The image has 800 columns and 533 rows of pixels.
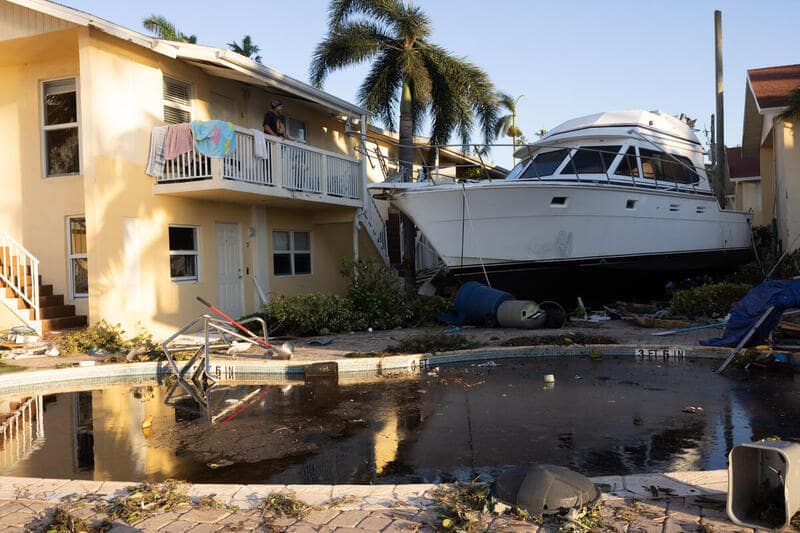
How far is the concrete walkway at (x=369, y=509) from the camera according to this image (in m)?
3.71

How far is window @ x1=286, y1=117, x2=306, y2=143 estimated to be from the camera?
18031 millimetres

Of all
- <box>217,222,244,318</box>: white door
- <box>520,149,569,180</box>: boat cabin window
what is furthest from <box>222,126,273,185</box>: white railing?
<box>520,149,569,180</box>: boat cabin window

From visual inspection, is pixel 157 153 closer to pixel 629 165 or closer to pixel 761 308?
pixel 629 165

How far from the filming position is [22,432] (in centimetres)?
702

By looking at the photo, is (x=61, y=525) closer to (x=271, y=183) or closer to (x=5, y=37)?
(x=271, y=183)

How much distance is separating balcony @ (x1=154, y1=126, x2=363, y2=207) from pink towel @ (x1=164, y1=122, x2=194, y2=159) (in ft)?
0.58

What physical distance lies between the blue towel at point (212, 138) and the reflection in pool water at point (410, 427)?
524 centimetres

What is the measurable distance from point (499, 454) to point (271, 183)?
33.3 ft

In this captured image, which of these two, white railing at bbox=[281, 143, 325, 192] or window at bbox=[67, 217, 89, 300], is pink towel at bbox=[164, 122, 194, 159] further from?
window at bbox=[67, 217, 89, 300]

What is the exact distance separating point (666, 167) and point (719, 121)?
21.6 ft

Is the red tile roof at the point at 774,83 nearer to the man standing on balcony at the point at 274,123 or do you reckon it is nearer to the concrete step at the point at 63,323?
the man standing on balcony at the point at 274,123

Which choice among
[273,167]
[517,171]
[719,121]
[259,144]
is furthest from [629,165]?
[259,144]

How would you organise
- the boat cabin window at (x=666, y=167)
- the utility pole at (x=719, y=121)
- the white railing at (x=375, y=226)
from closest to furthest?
1. the boat cabin window at (x=666, y=167)
2. the white railing at (x=375, y=226)
3. the utility pole at (x=719, y=121)

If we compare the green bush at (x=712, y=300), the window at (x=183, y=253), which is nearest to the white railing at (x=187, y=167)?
the window at (x=183, y=253)
